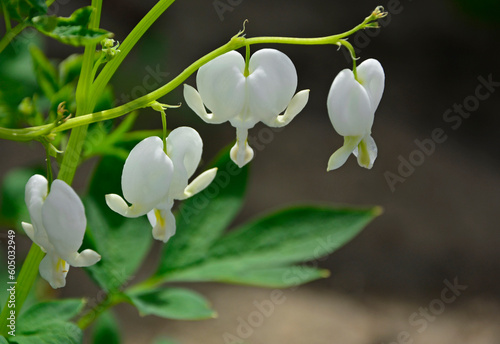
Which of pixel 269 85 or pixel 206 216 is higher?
pixel 269 85

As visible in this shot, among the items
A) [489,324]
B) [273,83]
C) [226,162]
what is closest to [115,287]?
[226,162]

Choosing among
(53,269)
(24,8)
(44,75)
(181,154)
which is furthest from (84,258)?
(44,75)

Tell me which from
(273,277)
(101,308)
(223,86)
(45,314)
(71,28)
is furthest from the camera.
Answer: (273,277)

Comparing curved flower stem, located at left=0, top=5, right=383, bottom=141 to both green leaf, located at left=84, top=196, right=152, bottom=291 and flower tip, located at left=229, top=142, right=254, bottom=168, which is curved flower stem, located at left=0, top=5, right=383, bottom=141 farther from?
green leaf, located at left=84, top=196, right=152, bottom=291

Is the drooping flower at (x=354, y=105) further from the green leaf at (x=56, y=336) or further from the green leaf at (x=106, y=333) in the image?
the green leaf at (x=106, y=333)

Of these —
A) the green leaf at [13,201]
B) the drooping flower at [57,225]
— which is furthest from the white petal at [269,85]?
the green leaf at [13,201]

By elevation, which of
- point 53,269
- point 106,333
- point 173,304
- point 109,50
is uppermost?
point 109,50

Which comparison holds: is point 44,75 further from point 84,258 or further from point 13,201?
point 84,258

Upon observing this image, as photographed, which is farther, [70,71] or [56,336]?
[70,71]
